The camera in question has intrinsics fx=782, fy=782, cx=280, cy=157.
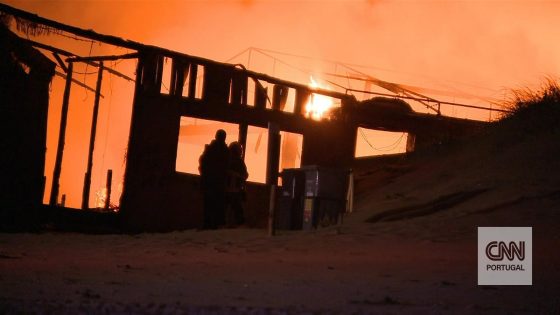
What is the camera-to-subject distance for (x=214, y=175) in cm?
1469

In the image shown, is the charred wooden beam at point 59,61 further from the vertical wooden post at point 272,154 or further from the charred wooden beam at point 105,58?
the vertical wooden post at point 272,154

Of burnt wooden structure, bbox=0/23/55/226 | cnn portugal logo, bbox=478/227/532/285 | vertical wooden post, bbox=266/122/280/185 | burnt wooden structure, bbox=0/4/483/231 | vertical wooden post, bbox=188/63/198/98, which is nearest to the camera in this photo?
cnn portugal logo, bbox=478/227/532/285

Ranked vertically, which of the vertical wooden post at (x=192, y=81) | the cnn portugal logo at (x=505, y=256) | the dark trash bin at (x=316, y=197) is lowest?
the cnn portugal logo at (x=505, y=256)

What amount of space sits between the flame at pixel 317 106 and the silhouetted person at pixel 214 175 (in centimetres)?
757

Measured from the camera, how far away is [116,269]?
842cm

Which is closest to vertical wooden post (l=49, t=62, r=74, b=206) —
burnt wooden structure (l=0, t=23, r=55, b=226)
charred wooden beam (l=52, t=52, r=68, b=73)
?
charred wooden beam (l=52, t=52, r=68, b=73)

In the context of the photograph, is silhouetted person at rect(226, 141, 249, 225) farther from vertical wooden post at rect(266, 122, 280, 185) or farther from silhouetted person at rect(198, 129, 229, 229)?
vertical wooden post at rect(266, 122, 280, 185)

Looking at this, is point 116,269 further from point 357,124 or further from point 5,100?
point 357,124

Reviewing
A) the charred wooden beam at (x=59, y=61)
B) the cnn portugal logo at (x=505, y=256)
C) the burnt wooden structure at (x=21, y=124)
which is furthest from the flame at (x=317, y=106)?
the cnn portugal logo at (x=505, y=256)

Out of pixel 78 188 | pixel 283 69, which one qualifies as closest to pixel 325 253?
pixel 283 69

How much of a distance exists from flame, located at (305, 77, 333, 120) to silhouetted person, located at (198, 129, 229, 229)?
7.57 m

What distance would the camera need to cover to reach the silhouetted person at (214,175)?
1470 centimetres

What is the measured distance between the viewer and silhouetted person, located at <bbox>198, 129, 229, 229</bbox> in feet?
48.2

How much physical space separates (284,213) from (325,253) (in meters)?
5.14
